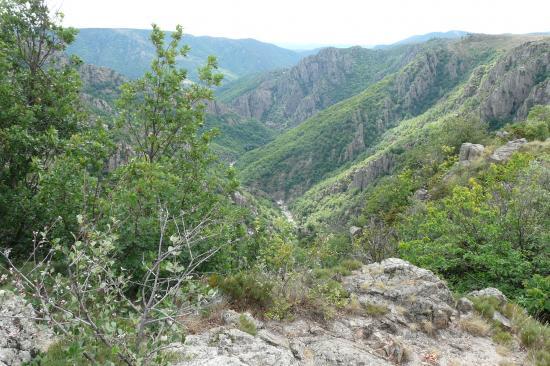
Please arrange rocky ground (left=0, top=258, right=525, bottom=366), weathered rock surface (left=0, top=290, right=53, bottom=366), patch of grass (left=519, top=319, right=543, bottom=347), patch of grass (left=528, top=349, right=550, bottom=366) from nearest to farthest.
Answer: weathered rock surface (left=0, top=290, right=53, bottom=366)
rocky ground (left=0, top=258, right=525, bottom=366)
patch of grass (left=528, top=349, right=550, bottom=366)
patch of grass (left=519, top=319, right=543, bottom=347)

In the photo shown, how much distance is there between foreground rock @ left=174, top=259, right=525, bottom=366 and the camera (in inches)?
300

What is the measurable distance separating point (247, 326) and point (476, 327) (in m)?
6.50

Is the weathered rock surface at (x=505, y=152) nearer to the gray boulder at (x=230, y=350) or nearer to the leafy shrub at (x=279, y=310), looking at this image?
the leafy shrub at (x=279, y=310)

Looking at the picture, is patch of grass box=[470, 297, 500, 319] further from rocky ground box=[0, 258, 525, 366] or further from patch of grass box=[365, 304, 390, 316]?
patch of grass box=[365, 304, 390, 316]

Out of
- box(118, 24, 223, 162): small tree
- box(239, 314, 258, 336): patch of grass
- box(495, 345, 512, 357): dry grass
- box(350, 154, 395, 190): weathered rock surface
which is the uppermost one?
box(118, 24, 223, 162): small tree

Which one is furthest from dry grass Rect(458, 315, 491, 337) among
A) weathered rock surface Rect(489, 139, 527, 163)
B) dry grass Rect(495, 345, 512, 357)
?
weathered rock surface Rect(489, 139, 527, 163)

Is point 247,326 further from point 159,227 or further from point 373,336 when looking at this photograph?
point 159,227

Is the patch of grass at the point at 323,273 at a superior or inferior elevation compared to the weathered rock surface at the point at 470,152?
superior

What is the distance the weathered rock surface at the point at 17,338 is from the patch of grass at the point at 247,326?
3790 millimetres

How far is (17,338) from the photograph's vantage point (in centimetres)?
625

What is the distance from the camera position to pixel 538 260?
51.2 ft

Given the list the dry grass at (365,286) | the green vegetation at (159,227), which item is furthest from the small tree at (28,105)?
the dry grass at (365,286)

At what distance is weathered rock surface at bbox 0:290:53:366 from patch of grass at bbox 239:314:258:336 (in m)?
3.79

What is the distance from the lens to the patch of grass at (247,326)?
27.7 feet
